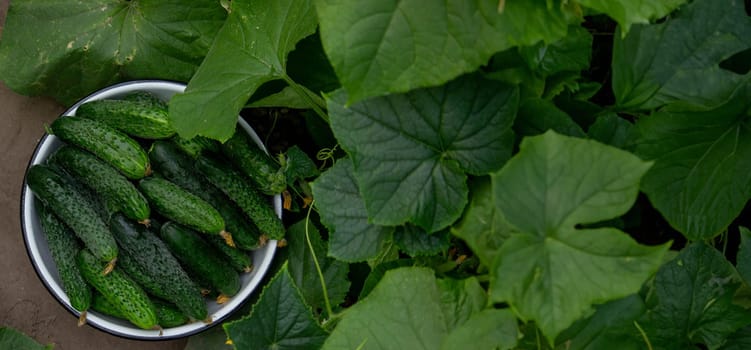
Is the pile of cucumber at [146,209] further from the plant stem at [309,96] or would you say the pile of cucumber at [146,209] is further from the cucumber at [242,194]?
the plant stem at [309,96]

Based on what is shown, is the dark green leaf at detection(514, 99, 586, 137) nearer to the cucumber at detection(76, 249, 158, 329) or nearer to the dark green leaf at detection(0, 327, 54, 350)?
the cucumber at detection(76, 249, 158, 329)

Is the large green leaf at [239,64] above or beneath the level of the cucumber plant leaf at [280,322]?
above

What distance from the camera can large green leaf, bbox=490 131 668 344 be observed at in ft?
3.41

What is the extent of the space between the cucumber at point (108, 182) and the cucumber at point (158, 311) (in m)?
0.18

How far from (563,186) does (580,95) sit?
34 centimetres

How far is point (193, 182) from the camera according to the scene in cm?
168

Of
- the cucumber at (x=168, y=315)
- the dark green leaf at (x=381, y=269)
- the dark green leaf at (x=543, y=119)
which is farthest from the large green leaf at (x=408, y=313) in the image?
the cucumber at (x=168, y=315)

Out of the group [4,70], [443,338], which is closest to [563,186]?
[443,338]

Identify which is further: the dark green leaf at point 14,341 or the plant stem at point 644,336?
the dark green leaf at point 14,341

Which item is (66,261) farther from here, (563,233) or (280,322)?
(563,233)

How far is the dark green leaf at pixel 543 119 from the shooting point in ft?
3.99

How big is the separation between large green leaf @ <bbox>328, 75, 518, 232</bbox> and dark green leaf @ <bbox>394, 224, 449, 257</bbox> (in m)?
0.05

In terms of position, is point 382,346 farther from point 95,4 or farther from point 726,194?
point 95,4

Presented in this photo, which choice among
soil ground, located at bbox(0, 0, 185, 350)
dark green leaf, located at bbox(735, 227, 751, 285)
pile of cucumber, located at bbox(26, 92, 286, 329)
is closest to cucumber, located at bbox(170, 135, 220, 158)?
pile of cucumber, located at bbox(26, 92, 286, 329)
